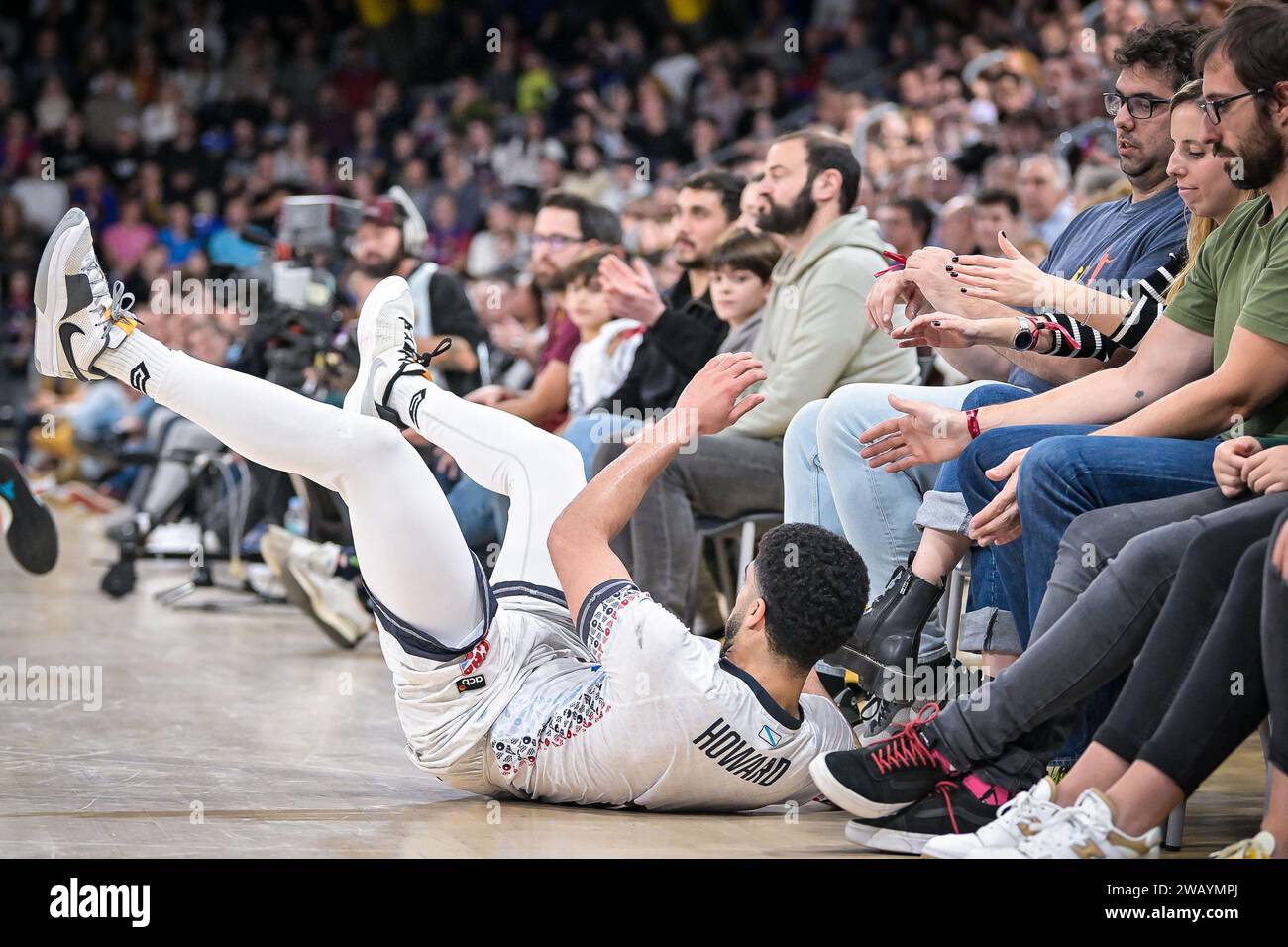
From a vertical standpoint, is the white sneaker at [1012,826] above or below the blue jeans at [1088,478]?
below

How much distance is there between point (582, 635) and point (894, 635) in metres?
0.58

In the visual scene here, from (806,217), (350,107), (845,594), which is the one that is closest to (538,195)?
(350,107)

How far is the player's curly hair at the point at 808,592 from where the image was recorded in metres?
2.25

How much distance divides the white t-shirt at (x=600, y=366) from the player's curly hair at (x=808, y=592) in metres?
2.03

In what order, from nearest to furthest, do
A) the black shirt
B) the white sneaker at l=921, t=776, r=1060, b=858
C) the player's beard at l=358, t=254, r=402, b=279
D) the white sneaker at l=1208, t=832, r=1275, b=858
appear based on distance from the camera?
1. the white sneaker at l=1208, t=832, r=1275, b=858
2. the white sneaker at l=921, t=776, r=1060, b=858
3. the black shirt
4. the player's beard at l=358, t=254, r=402, b=279

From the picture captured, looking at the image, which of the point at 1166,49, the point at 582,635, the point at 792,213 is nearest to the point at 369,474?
the point at 582,635

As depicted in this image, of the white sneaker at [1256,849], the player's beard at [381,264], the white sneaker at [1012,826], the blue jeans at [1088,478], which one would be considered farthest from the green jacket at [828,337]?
the player's beard at [381,264]

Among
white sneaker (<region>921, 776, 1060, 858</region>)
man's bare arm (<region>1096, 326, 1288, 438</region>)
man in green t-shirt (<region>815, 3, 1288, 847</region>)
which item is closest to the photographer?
white sneaker (<region>921, 776, 1060, 858</region>)

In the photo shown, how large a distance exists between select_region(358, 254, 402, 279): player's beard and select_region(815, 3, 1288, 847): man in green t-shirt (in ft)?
9.98

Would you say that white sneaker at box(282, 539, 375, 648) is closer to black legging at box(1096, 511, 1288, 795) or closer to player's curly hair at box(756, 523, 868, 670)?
player's curly hair at box(756, 523, 868, 670)

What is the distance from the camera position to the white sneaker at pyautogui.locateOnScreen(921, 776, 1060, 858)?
1.92m

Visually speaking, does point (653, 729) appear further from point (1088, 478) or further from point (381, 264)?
point (381, 264)

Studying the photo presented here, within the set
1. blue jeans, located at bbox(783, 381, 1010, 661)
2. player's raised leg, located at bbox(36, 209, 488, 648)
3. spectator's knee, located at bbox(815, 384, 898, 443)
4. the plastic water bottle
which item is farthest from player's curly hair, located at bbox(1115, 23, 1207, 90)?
the plastic water bottle

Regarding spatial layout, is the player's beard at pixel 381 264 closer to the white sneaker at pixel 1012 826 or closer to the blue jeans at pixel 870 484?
the blue jeans at pixel 870 484
